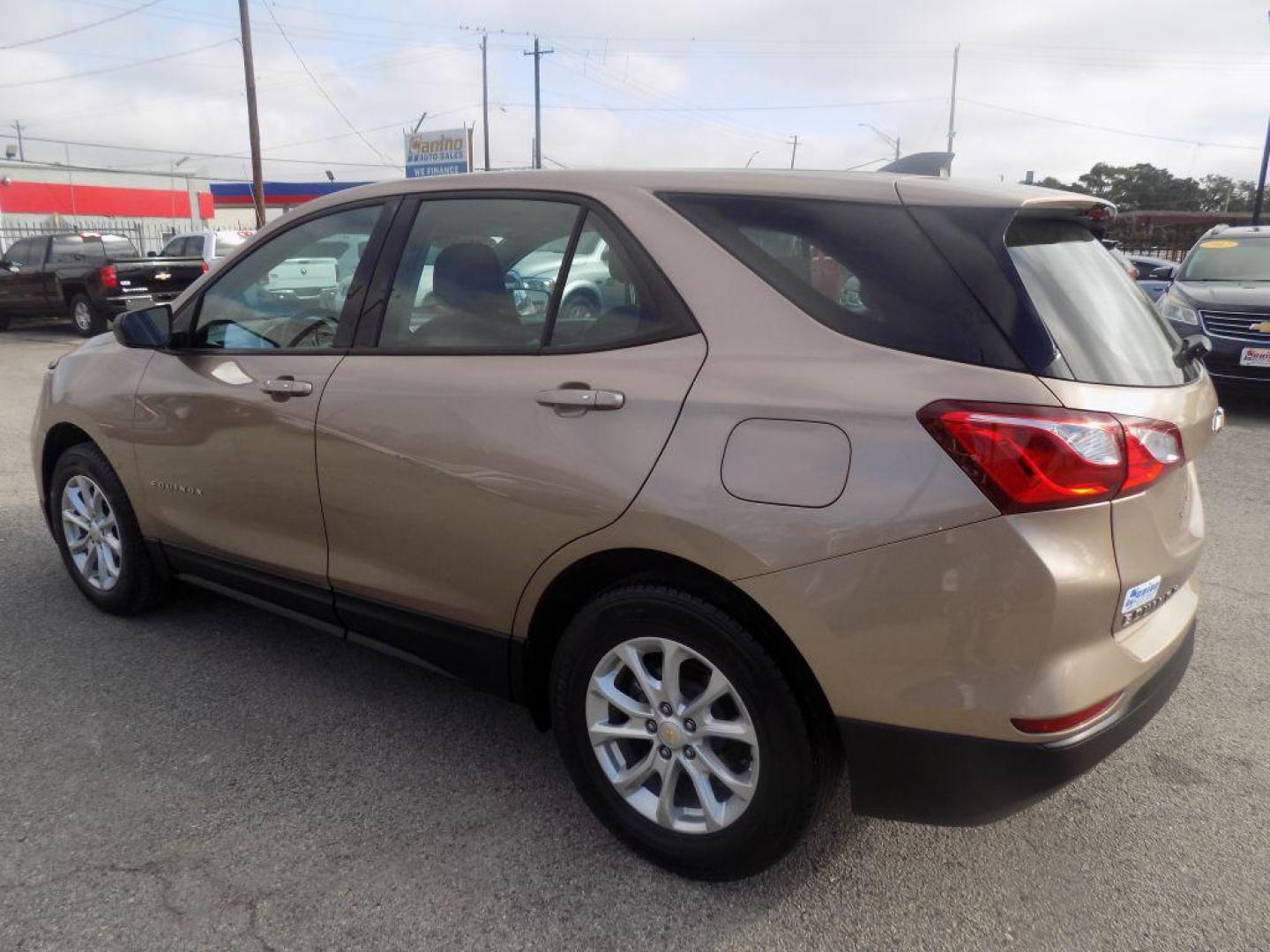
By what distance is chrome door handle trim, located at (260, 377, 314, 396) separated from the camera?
122 inches

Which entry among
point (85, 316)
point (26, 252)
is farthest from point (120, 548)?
point (26, 252)

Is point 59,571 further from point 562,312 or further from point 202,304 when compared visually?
point 562,312

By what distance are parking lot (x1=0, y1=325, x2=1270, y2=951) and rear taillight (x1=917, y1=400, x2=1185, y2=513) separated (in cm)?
110

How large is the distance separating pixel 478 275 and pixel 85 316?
15.9 meters

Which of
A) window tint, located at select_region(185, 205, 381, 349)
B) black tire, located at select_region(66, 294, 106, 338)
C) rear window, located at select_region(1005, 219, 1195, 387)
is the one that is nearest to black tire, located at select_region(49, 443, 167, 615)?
window tint, located at select_region(185, 205, 381, 349)

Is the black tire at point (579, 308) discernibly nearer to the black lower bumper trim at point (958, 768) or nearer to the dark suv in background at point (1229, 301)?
the black lower bumper trim at point (958, 768)

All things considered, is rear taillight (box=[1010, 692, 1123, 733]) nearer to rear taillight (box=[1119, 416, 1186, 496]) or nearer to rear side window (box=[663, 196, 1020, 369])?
rear taillight (box=[1119, 416, 1186, 496])

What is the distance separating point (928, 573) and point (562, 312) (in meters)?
1.18

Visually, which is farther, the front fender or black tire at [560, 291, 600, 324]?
the front fender

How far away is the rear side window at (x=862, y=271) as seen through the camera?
207 cm

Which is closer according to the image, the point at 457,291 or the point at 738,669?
the point at 738,669

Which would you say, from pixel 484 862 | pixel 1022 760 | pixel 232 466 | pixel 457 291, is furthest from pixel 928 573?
pixel 232 466

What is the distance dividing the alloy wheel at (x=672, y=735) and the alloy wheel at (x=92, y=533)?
2531 mm

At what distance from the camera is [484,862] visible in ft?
8.44
